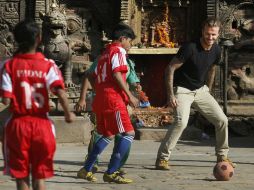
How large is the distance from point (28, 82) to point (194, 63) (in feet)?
11.3

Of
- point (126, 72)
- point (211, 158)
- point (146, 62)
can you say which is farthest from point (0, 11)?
point (126, 72)

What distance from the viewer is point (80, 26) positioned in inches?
942

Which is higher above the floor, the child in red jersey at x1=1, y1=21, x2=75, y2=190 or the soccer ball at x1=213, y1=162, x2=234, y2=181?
the child in red jersey at x1=1, y1=21, x2=75, y2=190

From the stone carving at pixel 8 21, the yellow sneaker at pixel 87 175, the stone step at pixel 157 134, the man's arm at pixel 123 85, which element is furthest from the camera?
the stone carving at pixel 8 21

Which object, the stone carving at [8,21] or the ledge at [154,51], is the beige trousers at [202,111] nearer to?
the ledge at [154,51]

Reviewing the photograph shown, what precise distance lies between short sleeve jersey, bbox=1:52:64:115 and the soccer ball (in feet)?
9.70

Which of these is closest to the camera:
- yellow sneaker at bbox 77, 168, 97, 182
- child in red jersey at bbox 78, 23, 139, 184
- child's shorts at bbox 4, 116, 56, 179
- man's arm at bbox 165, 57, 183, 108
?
child's shorts at bbox 4, 116, 56, 179

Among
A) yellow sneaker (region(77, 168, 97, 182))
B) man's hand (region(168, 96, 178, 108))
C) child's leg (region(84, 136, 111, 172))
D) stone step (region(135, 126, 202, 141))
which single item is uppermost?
man's hand (region(168, 96, 178, 108))

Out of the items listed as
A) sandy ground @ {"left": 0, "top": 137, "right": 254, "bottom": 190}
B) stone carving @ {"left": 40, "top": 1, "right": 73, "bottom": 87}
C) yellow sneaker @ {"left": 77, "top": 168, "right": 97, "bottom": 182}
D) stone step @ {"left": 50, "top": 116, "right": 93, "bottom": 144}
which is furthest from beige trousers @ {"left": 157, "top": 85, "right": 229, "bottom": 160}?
stone carving @ {"left": 40, "top": 1, "right": 73, "bottom": 87}

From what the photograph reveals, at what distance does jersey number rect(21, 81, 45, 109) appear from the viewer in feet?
18.0

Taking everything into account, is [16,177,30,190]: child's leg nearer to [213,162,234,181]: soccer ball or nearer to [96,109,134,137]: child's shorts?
[96,109,134,137]: child's shorts

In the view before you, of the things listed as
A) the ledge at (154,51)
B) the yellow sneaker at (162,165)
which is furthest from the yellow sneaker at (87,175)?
the ledge at (154,51)

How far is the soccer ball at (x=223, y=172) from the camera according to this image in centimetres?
789

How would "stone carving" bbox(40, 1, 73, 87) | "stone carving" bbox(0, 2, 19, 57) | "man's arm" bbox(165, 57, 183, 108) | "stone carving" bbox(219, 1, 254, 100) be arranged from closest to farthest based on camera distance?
"man's arm" bbox(165, 57, 183, 108) → "stone carving" bbox(40, 1, 73, 87) → "stone carving" bbox(219, 1, 254, 100) → "stone carving" bbox(0, 2, 19, 57)
